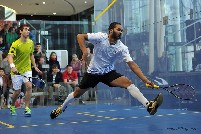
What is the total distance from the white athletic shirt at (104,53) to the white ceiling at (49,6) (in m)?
15.4

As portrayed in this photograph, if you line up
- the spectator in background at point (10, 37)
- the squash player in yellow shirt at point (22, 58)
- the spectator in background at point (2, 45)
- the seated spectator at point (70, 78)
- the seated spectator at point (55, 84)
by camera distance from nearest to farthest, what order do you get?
the squash player in yellow shirt at point (22, 58) < the seated spectator at point (55, 84) < the seated spectator at point (70, 78) < the spectator in background at point (2, 45) < the spectator in background at point (10, 37)

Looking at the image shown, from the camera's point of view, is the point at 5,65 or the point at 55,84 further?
the point at 5,65

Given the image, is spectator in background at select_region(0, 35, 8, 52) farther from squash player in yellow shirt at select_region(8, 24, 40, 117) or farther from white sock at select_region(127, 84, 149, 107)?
white sock at select_region(127, 84, 149, 107)

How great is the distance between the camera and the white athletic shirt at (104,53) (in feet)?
14.2

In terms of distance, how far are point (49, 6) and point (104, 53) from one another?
17699 mm

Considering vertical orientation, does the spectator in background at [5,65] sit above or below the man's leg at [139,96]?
above

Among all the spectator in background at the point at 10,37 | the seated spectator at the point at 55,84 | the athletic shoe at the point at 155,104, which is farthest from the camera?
the spectator in background at the point at 10,37

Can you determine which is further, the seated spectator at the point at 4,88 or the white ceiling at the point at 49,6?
the white ceiling at the point at 49,6

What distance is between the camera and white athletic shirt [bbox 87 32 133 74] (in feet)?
14.2

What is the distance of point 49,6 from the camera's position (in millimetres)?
21594

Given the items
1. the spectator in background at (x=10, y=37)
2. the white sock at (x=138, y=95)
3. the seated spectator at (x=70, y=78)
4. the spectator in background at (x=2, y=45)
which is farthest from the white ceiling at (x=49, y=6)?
the white sock at (x=138, y=95)

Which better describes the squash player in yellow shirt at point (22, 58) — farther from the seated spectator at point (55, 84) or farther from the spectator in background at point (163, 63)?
the seated spectator at point (55, 84)

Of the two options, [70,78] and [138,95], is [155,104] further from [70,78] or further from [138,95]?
[70,78]

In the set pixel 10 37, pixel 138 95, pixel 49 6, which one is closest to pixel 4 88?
pixel 10 37
